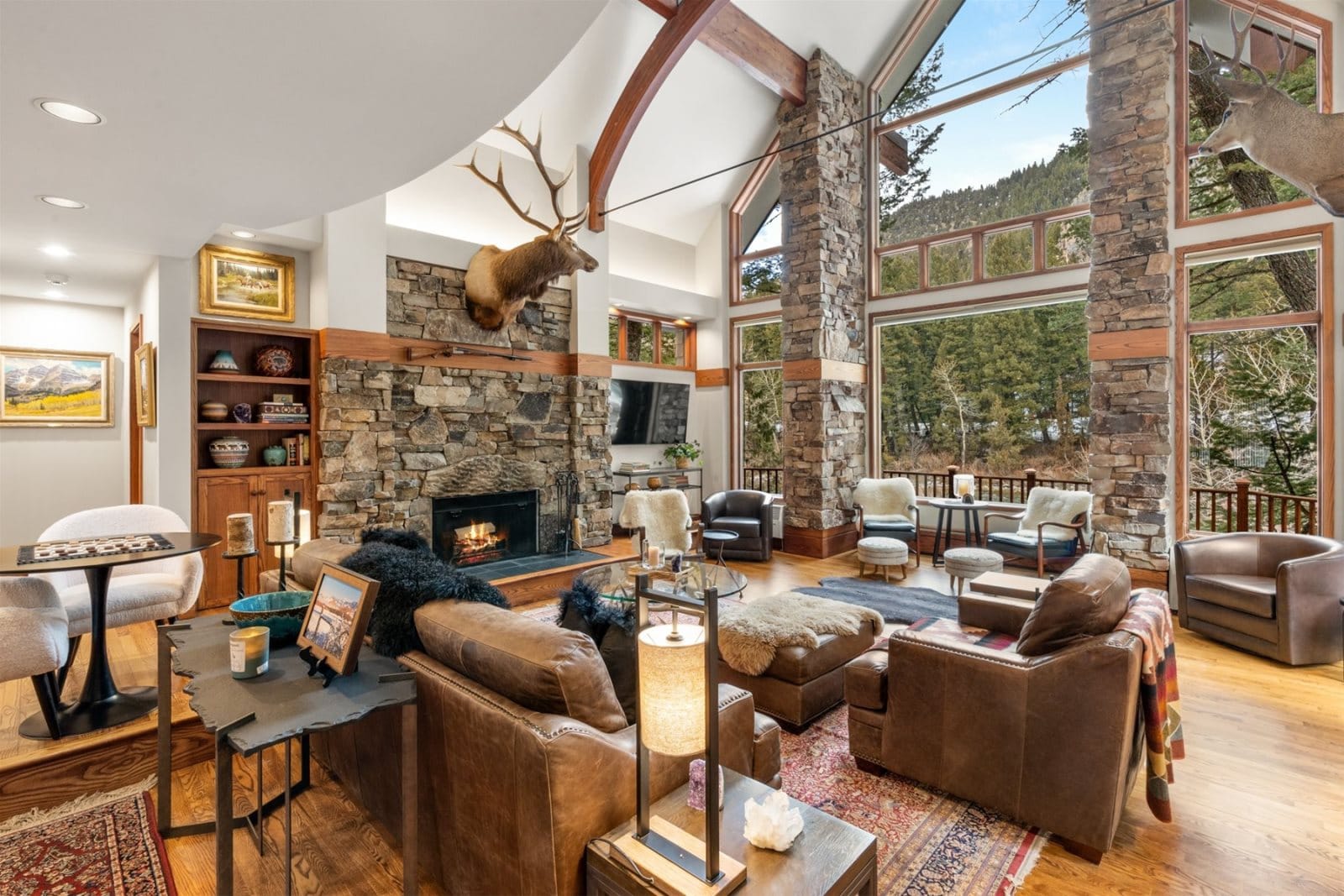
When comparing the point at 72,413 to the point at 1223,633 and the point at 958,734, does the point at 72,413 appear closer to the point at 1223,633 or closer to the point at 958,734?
the point at 958,734

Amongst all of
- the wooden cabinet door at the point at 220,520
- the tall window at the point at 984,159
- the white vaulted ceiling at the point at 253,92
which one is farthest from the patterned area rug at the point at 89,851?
the tall window at the point at 984,159

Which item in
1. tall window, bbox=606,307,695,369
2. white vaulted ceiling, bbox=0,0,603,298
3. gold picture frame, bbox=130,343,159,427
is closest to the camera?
white vaulted ceiling, bbox=0,0,603,298

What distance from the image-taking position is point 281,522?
2727mm

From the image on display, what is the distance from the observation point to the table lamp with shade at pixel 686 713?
1.22 m

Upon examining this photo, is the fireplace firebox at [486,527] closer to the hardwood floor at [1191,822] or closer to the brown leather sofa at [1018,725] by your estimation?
the hardwood floor at [1191,822]

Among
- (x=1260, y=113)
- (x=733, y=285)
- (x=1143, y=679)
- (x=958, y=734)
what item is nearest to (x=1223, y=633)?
(x=1143, y=679)

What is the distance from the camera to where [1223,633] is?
3982 mm

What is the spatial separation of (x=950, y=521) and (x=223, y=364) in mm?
6692

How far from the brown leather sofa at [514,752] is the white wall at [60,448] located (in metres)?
4.91

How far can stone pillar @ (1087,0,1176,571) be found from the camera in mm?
4867

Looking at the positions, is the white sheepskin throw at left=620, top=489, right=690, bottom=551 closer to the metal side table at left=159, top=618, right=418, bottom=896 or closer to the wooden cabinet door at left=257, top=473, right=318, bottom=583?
the wooden cabinet door at left=257, top=473, right=318, bottom=583

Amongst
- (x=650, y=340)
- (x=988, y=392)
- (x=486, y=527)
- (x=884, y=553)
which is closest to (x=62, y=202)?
(x=486, y=527)

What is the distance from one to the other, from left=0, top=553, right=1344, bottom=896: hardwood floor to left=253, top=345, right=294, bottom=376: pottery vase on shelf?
7.32ft

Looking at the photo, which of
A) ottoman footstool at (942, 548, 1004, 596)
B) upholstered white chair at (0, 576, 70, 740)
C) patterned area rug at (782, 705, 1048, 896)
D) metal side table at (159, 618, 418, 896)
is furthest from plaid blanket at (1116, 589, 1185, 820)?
upholstered white chair at (0, 576, 70, 740)
